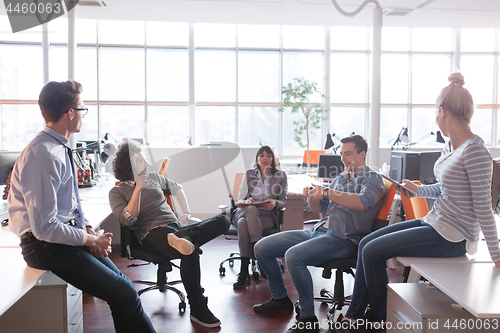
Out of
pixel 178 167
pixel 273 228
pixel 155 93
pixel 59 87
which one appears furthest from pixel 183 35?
pixel 59 87

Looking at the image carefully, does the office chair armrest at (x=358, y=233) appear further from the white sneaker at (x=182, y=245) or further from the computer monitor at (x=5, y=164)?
the computer monitor at (x=5, y=164)

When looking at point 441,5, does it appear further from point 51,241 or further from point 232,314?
point 51,241

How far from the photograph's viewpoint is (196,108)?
8305mm

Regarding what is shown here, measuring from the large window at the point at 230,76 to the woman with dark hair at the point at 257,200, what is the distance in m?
4.85

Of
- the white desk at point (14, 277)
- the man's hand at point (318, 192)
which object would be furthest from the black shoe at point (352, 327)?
the white desk at point (14, 277)

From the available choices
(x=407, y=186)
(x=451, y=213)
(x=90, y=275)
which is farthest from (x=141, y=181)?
(x=451, y=213)

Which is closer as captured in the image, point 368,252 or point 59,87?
point 59,87

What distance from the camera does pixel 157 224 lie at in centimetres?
246

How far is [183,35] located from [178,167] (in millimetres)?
4374

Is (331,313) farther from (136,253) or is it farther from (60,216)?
(60,216)

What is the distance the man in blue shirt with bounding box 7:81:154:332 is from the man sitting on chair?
622 millimetres

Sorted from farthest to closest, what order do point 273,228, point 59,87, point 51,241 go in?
point 273,228 < point 59,87 < point 51,241

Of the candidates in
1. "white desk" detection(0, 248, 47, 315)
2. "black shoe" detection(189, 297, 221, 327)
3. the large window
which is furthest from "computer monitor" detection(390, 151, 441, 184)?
the large window

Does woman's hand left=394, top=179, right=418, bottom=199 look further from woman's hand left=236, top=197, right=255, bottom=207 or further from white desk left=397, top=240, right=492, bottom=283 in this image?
woman's hand left=236, top=197, right=255, bottom=207
